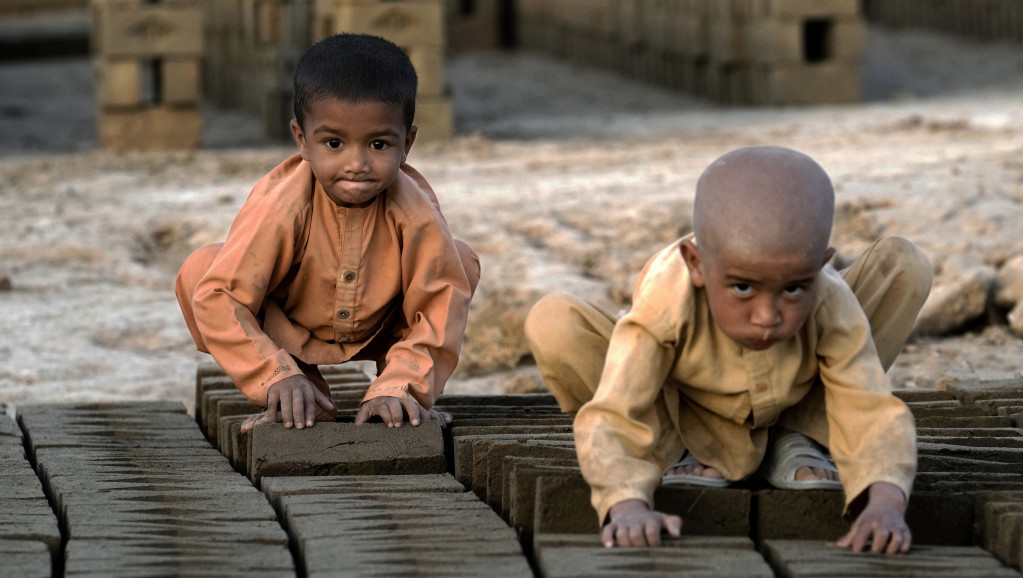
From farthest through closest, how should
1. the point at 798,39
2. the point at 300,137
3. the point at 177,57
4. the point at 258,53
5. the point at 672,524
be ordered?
the point at 258,53 → the point at 798,39 → the point at 177,57 → the point at 300,137 → the point at 672,524

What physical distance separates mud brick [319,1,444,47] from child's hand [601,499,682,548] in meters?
8.93

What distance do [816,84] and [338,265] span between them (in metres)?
10.5

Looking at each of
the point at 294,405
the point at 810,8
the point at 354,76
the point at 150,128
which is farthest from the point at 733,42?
the point at 294,405

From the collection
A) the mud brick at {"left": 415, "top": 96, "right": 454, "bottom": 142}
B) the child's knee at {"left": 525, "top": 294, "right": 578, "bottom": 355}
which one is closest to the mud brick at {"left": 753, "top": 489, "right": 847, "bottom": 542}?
the child's knee at {"left": 525, "top": 294, "right": 578, "bottom": 355}

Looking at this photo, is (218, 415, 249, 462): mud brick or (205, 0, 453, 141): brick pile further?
(205, 0, 453, 141): brick pile

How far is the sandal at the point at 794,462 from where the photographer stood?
2895 millimetres

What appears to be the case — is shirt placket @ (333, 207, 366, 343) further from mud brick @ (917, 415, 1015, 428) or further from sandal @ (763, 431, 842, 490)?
mud brick @ (917, 415, 1015, 428)

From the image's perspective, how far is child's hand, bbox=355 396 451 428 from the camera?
3535mm

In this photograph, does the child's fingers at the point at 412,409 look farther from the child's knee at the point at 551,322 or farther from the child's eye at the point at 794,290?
the child's eye at the point at 794,290

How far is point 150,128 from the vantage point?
11859 millimetres

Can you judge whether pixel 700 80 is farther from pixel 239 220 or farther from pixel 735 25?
pixel 239 220

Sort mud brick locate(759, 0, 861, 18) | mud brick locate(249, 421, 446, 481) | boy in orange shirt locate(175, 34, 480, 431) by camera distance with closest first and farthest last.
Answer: mud brick locate(249, 421, 446, 481)
boy in orange shirt locate(175, 34, 480, 431)
mud brick locate(759, 0, 861, 18)

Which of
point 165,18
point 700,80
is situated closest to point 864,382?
point 165,18

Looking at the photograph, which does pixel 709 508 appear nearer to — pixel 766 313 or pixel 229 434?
pixel 766 313
